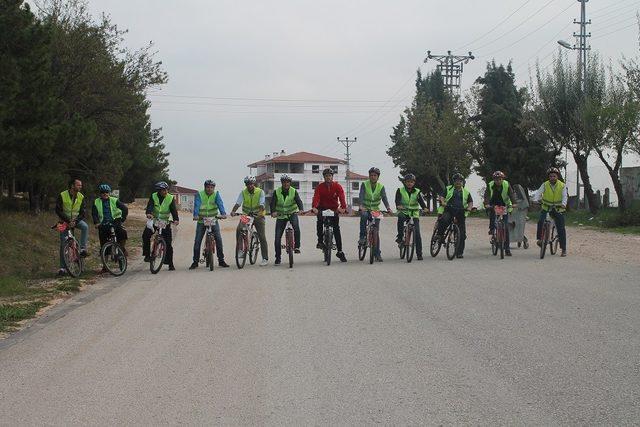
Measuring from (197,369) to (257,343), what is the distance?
112 cm

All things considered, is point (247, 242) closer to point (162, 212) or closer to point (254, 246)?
point (254, 246)

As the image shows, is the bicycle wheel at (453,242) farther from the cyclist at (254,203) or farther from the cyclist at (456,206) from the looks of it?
the cyclist at (254,203)

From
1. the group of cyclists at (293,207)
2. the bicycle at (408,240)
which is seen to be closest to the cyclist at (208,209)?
the group of cyclists at (293,207)

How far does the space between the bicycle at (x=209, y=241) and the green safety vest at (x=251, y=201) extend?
796 millimetres

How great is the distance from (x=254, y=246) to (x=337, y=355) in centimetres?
909

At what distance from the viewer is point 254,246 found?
628 inches

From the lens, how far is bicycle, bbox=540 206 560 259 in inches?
632

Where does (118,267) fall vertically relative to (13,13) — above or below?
below

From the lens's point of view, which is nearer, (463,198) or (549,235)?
(549,235)

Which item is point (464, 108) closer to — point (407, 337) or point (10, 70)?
point (10, 70)

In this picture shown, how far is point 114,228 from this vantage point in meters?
14.8

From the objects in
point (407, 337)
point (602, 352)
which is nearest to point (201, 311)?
point (407, 337)

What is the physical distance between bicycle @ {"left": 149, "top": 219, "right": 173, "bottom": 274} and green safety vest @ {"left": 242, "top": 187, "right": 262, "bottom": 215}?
1.70m

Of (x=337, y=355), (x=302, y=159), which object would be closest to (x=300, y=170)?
(x=302, y=159)
